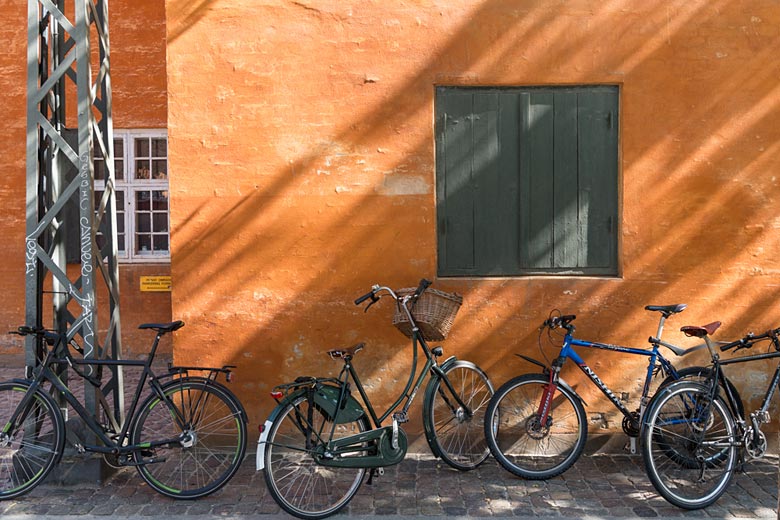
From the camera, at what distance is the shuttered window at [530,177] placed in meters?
6.20

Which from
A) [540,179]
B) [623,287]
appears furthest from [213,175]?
[623,287]

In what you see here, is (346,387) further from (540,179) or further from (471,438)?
(540,179)

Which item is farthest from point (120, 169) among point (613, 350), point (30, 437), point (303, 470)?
point (613, 350)

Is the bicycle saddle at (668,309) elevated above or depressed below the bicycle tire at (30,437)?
above

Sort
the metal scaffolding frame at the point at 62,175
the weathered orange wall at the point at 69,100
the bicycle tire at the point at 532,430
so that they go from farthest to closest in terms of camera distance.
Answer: the weathered orange wall at the point at 69,100 → the bicycle tire at the point at 532,430 → the metal scaffolding frame at the point at 62,175

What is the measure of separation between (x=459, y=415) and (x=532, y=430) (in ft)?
1.80

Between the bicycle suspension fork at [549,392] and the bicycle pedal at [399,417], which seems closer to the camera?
the bicycle pedal at [399,417]

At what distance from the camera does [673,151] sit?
6129 mm

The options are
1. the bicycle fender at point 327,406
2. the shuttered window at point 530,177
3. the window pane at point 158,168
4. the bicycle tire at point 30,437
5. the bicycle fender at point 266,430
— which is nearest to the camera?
the bicycle fender at point 266,430

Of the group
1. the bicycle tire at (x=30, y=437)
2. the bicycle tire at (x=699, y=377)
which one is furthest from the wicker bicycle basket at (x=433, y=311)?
the bicycle tire at (x=30, y=437)

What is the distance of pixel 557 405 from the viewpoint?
19.2ft

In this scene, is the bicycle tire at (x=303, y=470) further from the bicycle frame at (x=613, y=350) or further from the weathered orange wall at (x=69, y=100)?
the weathered orange wall at (x=69, y=100)

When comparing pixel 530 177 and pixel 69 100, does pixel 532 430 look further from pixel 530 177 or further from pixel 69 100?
pixel 69 100

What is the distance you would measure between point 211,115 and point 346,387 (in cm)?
253
